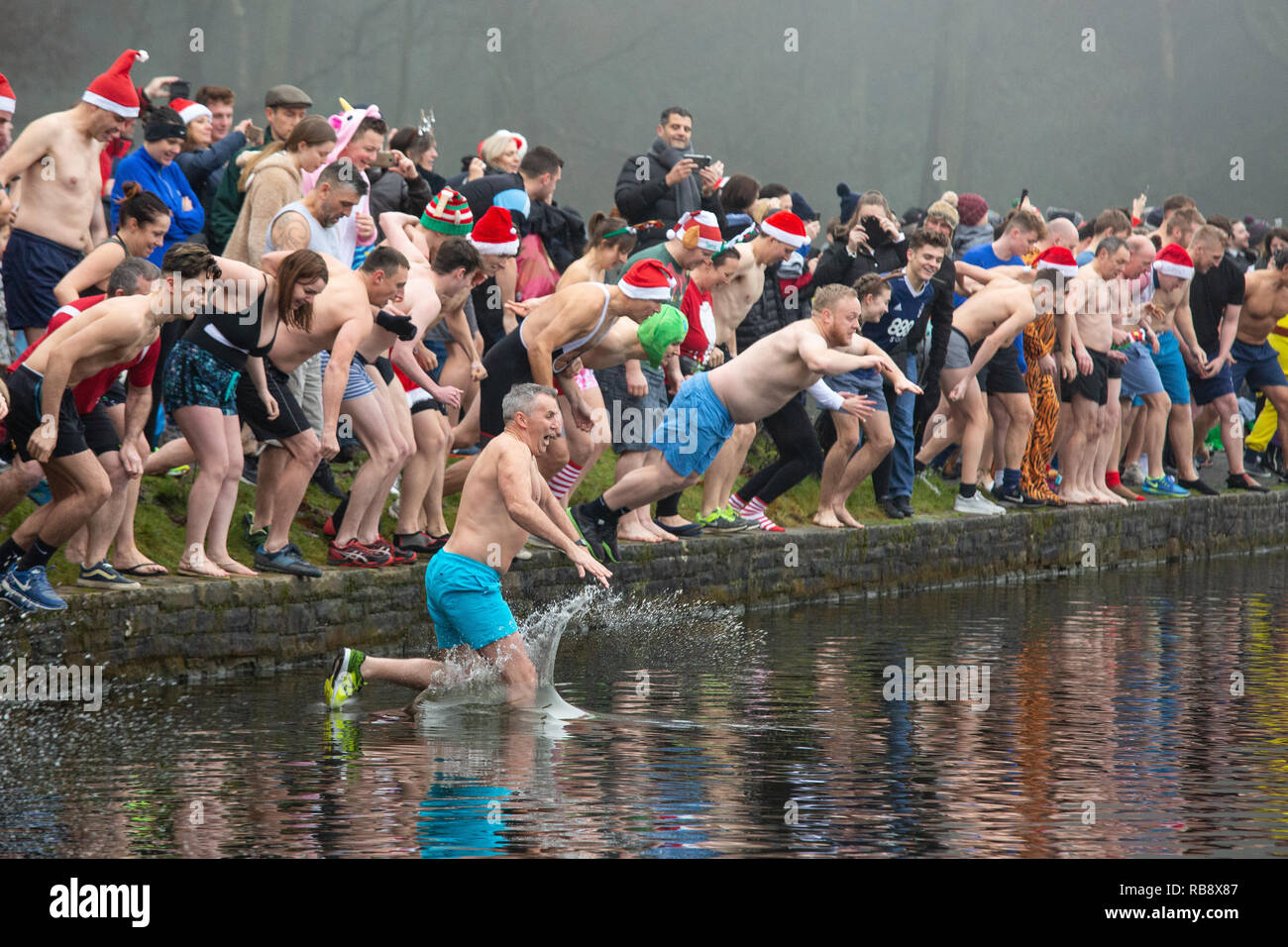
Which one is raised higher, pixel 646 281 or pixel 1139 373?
pixel 646 281

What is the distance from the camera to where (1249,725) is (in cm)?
834

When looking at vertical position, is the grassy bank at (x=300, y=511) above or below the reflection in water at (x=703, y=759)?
above

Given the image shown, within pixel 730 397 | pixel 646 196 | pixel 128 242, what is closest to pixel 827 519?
pixel 730 397

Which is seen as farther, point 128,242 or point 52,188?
point 52,188

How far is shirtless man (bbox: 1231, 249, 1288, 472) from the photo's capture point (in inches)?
693

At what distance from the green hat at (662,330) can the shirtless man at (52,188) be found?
10.5ft

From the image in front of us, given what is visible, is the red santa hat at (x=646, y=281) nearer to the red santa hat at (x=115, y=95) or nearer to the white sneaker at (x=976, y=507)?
the red santa hat at (x=115, y=95)

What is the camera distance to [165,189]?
1120 cm

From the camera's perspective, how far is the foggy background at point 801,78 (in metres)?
16.2

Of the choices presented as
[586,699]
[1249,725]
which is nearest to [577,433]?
[586,699]

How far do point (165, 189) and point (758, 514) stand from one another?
4.75m

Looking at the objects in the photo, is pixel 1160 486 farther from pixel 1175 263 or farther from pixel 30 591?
pixel 30 591

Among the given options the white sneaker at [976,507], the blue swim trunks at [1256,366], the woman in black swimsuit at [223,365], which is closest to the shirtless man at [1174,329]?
the blue swim trunks at [1256,366]
